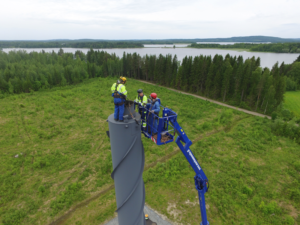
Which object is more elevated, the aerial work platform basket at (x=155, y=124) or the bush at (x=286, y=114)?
the aerial work platform basket at (x=155, y=124)

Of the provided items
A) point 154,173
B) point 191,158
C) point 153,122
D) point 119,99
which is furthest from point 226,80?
point 119,99

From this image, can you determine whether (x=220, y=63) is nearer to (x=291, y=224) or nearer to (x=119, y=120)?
(x=291, y=224)

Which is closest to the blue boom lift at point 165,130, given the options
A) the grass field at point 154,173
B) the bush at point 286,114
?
the grass field at point 154,173

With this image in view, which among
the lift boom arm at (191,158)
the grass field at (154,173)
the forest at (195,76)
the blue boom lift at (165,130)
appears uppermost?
the blue boom lift at (165,130)

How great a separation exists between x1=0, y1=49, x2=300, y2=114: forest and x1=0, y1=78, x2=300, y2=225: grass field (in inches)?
415

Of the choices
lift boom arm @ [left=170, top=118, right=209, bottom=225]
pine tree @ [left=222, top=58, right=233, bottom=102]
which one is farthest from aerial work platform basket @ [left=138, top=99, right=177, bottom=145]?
pine tree @ [left=222, top=58, right=233, bottom=102]

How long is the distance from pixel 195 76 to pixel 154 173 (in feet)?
117

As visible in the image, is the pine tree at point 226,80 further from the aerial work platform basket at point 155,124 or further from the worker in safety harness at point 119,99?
the worker in safety harness at point 119,99

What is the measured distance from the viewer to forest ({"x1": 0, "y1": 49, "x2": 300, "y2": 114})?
34.2m

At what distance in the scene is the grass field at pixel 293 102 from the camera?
35.5 meters

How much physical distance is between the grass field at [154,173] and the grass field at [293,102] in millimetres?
14595

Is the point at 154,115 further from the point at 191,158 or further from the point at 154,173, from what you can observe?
the point at 154,173

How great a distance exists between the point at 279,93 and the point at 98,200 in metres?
39.3

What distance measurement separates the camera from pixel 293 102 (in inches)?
1577
